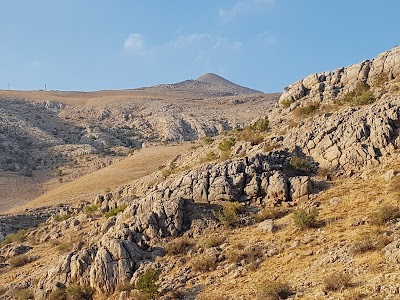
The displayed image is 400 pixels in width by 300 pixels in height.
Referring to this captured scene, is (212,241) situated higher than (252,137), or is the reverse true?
(252,137)

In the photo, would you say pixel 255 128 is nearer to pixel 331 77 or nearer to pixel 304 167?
Answer: pixel 331 77

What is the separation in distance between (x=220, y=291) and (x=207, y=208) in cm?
579

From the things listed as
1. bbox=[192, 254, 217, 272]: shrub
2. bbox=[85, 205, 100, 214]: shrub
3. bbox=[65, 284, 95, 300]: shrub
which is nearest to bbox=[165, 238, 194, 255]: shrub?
bbox=[192, 254, 217, 272]: shrub

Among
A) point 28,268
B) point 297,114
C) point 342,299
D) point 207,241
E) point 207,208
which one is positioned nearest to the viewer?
point 342,299

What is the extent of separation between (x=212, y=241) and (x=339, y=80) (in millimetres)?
16628

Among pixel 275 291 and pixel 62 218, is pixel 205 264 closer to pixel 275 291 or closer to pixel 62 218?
pixel 275 291

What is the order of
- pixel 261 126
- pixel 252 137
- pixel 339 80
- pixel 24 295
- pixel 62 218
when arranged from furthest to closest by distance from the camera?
pixel 62 218, pixel 339 80, pixel 261 126, pixel 252 137, pixel 24 295

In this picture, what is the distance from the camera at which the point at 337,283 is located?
11.8 metres

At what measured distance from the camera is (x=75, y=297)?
52.9 feet

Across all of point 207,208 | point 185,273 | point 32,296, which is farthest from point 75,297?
point 207,208

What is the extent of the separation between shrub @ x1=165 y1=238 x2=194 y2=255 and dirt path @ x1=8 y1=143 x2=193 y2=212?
68.0ft

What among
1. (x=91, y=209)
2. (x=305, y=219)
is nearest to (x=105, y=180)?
(x=91, y=209)

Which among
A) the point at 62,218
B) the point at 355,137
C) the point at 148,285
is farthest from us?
the point at 62,218

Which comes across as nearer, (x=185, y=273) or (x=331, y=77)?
(x=185, y=273)
